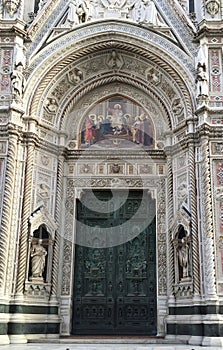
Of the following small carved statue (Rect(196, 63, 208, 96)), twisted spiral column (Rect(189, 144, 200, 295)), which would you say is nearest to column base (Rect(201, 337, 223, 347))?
twisted spiral column (Rect(189, 144, 200, 295))

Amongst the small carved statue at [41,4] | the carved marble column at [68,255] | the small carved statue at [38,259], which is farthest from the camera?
the small carved statue at [41,4]

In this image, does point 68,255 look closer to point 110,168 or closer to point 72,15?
point 110,168

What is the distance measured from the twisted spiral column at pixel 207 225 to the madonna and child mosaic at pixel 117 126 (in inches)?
89.9

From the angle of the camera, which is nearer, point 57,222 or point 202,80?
point 202,80

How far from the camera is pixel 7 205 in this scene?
1116 centimetres

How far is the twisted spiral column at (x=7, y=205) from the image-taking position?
1078 centimetres

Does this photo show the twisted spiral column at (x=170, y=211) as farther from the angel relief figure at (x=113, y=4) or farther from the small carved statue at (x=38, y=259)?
the angel relief figure at (x=113, y=4)

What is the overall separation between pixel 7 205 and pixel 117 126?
4.25 metres

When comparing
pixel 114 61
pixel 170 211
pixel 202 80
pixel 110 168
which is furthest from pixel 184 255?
pixel 114 61

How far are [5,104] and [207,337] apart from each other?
24.9 feet

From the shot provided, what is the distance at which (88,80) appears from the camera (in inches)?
541

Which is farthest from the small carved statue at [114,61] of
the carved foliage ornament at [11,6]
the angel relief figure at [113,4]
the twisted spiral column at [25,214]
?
the twisted spiral column at [25,214]

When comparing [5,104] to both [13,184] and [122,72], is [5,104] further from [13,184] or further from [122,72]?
[122,72]

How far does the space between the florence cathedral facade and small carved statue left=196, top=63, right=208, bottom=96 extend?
0.05 metres
